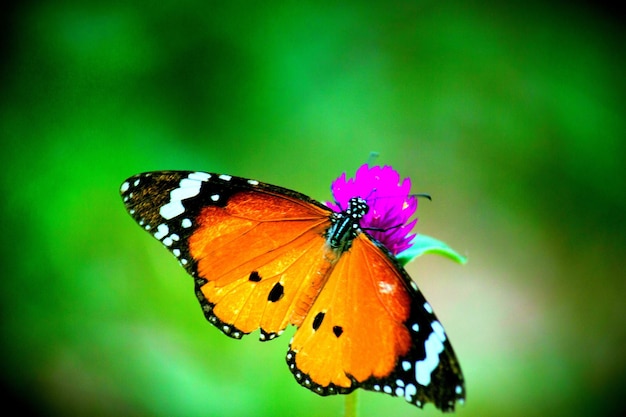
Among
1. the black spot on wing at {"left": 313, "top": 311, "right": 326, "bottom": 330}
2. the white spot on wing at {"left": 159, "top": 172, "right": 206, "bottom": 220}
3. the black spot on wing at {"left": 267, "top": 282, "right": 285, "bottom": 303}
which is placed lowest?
the black spot on wing at {"left": 313, "top": 311, "right": 326, "bottom": 330}

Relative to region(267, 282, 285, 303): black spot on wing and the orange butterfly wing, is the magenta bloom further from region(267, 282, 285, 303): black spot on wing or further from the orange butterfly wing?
region(267, 282, 285, 303): black spot on wing

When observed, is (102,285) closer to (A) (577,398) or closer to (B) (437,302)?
(B) (437,302)

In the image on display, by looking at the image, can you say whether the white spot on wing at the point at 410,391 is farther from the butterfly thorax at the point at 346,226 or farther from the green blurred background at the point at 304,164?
the green blurred background at the point at 304,164

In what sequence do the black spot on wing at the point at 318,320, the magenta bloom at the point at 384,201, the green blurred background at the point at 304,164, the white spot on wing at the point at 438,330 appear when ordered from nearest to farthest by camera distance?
the white spot on wing at the point at 438,330, the black spot on wing at the point at 318,320, the magenta bloom at the point at 384,201, the green blurred background at the point at 304,164

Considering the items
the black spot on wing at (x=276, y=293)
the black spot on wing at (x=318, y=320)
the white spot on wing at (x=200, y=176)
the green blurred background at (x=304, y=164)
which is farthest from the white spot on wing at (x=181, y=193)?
the green blurred background at (x=304, y=164)

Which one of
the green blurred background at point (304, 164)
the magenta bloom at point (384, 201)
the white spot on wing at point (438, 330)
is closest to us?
the white spot on wing at point (438, 330)

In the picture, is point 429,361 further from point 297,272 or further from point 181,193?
point 181,193

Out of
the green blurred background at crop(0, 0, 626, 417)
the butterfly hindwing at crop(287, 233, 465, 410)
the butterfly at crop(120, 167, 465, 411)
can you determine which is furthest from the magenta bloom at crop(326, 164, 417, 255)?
the green blurred background at crop(0, 0, 626, 417)
